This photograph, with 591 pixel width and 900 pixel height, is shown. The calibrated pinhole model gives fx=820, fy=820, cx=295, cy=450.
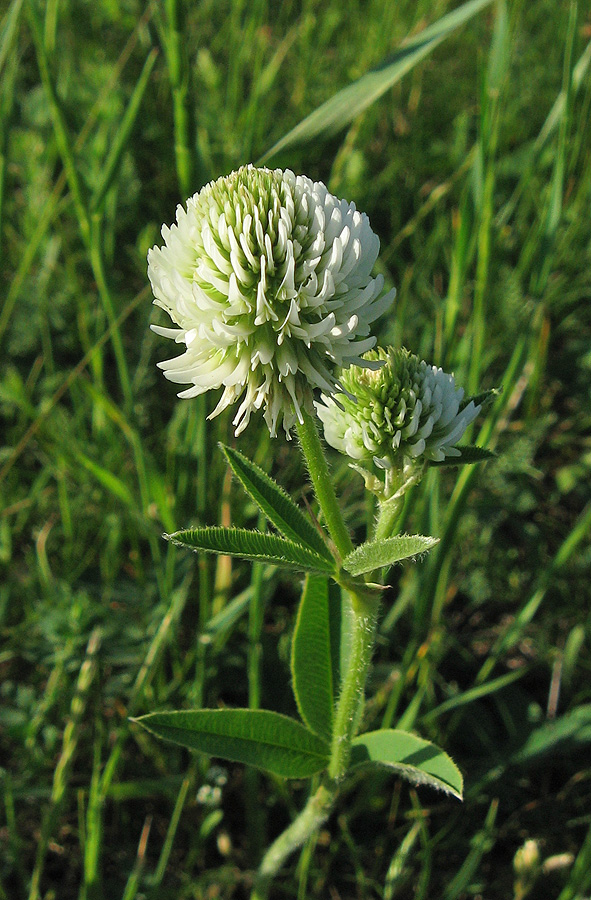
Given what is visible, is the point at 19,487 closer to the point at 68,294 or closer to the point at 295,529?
the point at 68,294

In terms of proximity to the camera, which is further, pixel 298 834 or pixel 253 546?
pixel 298 834

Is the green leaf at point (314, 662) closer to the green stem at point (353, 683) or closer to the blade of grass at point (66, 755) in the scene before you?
the green stem at point (353, 683)

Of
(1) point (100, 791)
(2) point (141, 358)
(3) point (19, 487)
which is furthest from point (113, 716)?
(2) point (141, 358)

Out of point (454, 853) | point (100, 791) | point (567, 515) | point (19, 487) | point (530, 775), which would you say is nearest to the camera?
point (100, 791)

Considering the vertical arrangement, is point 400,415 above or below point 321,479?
above

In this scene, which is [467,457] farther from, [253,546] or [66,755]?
[66,755]

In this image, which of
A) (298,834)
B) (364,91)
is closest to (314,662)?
(298,834)

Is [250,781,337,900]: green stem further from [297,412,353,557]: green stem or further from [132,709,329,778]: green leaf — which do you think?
[297,412,353,557]: green stem

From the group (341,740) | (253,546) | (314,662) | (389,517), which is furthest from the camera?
(314,662)
